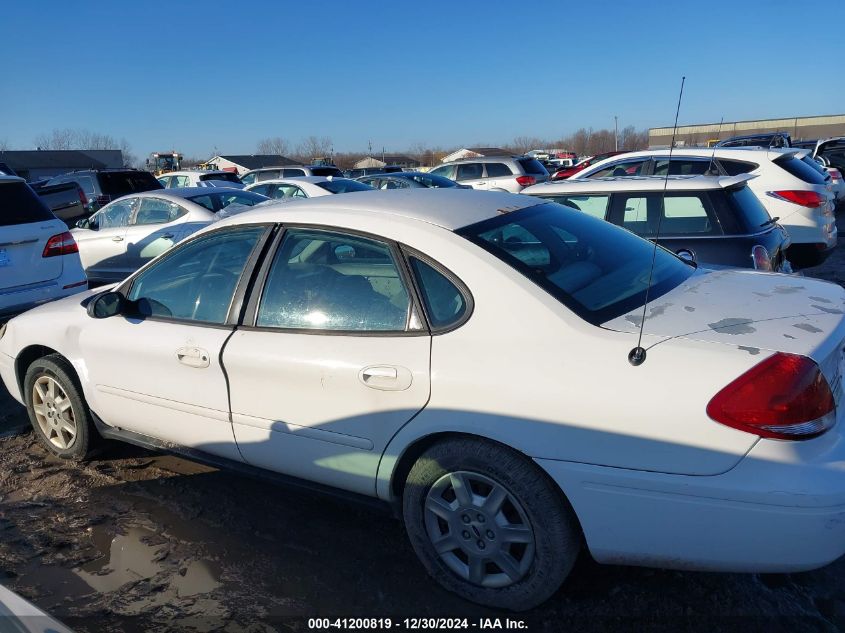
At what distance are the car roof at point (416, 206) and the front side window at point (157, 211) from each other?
6360 mm

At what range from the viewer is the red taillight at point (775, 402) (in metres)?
2.16

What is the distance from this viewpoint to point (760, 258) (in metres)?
5.17

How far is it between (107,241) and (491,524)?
869cm

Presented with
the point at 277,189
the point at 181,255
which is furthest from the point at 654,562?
the point at 277,189

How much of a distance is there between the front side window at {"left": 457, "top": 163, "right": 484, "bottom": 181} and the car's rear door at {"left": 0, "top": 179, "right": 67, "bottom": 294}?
1304cm

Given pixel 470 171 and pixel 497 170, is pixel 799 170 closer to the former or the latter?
pixel 497 170

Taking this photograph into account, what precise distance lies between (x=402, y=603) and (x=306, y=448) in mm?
781

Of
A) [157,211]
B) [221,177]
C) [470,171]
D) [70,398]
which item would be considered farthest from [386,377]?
[221,177]

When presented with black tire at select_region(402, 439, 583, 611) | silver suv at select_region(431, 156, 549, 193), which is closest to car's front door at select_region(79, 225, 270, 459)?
black tire at select_region(402, 439, 583, 611)

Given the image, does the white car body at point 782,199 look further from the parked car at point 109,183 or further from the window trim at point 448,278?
the parked car at point 109,183

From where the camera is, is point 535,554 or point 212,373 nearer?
point 535,554

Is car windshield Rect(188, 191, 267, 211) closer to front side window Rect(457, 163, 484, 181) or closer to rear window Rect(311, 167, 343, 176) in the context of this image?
front side window Rect(457, 163, 484, 181)

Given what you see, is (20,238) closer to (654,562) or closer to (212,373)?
(212,373)

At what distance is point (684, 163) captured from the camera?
9.31 meters
